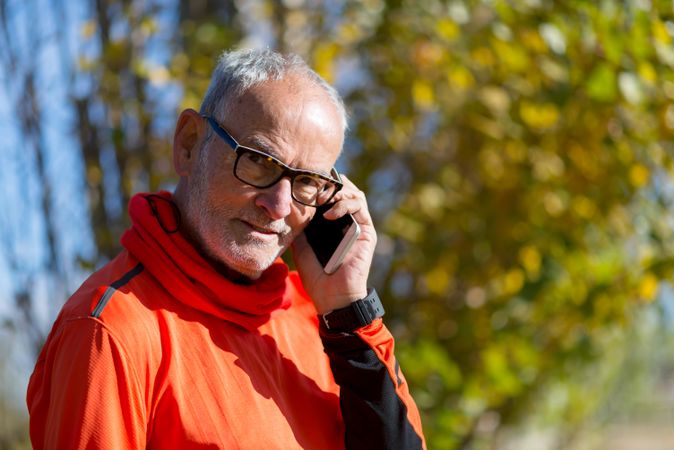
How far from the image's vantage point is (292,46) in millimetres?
4363

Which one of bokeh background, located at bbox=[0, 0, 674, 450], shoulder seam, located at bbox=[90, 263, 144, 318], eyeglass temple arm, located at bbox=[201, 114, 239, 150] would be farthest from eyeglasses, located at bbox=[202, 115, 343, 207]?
bokeh background, located at bbox=[0, 0, 674, 450]

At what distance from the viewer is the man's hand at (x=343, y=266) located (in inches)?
79.5

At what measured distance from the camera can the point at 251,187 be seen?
1830 mm

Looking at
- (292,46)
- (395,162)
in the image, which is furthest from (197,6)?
(395,162)

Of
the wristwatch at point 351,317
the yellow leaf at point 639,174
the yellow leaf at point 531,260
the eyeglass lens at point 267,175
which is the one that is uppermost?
the eyeglass lens at point 267,175

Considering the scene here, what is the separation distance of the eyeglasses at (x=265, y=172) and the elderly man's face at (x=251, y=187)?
0.01m

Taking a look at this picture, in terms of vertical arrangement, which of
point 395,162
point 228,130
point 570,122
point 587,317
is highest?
point 228,130

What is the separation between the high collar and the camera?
5.81ft

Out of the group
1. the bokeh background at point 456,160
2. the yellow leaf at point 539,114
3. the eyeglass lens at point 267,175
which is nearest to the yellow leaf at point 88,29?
the bokeh background at point 456,160

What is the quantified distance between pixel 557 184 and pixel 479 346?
919 mm

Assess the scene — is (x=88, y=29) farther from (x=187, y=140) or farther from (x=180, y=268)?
(x=180, y=268)

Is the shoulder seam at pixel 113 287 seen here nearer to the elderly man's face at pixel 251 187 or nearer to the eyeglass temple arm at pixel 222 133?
the elderly man's face at pixel 251 187

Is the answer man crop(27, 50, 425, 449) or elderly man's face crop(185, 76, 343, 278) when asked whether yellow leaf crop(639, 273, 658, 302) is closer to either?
man crop(27, 50, 425, 449)

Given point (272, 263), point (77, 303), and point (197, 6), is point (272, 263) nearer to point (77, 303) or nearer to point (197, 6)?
point (77, 303)
